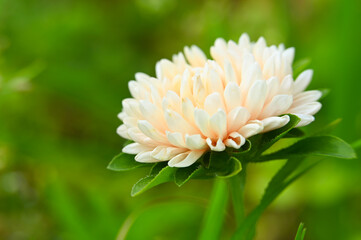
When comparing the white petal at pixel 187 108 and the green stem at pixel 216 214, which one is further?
the green stem at pixel 216 214

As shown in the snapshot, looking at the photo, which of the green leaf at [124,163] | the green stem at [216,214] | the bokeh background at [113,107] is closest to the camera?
the green leaf at [124,163]

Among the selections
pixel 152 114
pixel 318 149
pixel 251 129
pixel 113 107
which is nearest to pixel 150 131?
pixel 152 114

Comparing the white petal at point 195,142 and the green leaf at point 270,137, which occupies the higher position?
the white petal at point 195,142

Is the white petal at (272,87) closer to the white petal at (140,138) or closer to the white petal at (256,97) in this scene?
the white petal at (256,97)

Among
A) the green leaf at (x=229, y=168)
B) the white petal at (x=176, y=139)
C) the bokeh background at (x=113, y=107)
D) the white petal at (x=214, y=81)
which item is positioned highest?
the bokeh background at (x=113, y=107)

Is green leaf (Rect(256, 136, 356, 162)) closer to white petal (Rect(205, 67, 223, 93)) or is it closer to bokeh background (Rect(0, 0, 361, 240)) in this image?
Answer: white petal (Rect(205, 67, 223, 93))

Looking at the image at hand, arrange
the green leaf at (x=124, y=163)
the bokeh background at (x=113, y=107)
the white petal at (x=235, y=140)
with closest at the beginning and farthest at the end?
1. the white petal at (x=235, y=140)
2. the green leaf at (x=124, y=163)
3. the bokeh background at (x=113, y=107)

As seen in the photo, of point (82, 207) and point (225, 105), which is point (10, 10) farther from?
point (225, 105)

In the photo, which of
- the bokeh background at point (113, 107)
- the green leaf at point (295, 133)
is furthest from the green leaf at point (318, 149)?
the bokeh background at point (113, 107)

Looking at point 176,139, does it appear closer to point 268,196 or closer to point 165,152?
point 165,152
